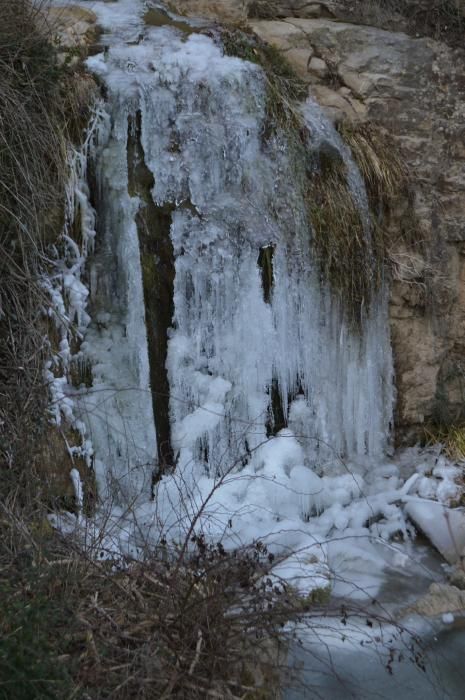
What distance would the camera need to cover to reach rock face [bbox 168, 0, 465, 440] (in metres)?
5.57

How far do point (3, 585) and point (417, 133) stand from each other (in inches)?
150

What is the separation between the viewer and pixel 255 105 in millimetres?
5035

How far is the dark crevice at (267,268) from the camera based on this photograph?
16.1ft

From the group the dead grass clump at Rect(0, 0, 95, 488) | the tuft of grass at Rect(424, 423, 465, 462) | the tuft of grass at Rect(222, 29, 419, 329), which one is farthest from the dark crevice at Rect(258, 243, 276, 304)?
the tuft of grass at Rect(424, 423, 465, 462)

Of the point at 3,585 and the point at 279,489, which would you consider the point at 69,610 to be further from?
the point at 279,489

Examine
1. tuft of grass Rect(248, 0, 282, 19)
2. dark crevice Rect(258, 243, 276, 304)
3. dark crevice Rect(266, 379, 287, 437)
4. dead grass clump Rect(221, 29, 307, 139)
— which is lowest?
dark crevice Rect(266, 379, 287, 437)

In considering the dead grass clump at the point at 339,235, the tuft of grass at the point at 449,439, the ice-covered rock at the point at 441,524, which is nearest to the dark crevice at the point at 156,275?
the dead grass clump at the point at 339,235

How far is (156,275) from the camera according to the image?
15.4 ft

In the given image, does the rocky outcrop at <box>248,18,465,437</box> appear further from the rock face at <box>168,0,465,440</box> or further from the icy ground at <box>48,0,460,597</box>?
the icy ground at <box>48,0,460,597</box>

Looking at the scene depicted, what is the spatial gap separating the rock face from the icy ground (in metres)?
0.35

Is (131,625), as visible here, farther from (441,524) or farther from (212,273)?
(441,524)

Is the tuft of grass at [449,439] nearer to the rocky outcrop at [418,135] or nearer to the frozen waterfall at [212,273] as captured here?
the rocky outcrop at [418,135]

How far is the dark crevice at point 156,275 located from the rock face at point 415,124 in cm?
135

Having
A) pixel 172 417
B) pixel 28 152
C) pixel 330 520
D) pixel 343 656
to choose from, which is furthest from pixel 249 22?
pixel 343 656
